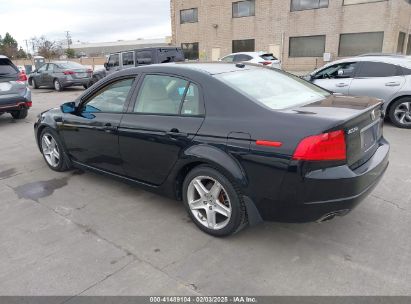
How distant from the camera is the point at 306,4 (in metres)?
24.1

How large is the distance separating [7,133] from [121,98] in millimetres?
5303

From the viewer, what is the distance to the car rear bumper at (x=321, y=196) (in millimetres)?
2607

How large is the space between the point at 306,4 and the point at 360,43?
15.2 ft

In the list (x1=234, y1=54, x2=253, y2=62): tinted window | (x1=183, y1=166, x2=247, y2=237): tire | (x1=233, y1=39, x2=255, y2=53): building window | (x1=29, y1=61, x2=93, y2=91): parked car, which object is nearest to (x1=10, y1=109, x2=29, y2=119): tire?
(x1=29, y1=61, x2=93, y2=91): parked car

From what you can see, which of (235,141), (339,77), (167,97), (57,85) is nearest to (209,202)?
(235,141)

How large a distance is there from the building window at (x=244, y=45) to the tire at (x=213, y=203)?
2552cm

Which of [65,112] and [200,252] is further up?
[65,112]

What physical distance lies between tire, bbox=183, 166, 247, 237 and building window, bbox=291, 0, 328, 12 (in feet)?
77.0

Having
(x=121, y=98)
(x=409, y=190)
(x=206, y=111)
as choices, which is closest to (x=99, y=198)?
(x=121, y=98)

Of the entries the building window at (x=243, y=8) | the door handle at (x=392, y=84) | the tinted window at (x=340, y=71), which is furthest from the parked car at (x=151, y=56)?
the building window at (x=243, y=8)

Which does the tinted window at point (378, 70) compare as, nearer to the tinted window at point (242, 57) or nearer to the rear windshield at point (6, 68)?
the rear windshield at point (6, 68)

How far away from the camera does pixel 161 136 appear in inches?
134

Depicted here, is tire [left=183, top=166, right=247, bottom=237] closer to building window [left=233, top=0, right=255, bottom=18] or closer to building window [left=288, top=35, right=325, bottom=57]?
building window [left=288, top=35, right=325, bottom=57]

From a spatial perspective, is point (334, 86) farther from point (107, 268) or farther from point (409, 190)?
point (107, 268)
